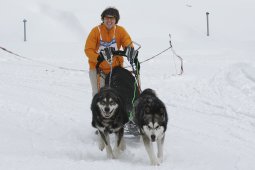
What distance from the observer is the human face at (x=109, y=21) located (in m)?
6.11

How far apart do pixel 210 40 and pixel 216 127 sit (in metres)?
16.6

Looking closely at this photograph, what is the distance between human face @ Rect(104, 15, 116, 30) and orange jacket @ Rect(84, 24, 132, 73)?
0.09m

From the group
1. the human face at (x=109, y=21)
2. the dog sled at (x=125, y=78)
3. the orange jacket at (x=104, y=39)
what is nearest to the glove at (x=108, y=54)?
the dog sled at (x=125, y=78)

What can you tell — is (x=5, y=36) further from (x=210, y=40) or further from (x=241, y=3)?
(x=241, y=3)

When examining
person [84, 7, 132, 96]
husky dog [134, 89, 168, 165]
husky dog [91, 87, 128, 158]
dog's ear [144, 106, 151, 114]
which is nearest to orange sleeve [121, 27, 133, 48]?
person [84, 7, 132, 96]

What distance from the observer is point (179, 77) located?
1184 cm

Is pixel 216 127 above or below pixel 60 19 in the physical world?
below

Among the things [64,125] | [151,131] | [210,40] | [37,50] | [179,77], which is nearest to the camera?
[151,131]

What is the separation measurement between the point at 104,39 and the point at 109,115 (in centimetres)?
138

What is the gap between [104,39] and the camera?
6.29 metres

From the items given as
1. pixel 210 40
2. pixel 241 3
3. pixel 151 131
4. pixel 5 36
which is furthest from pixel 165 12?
pixel 151 131

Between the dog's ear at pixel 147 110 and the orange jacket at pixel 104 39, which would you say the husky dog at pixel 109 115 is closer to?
the dog's ear at pixel 147 110

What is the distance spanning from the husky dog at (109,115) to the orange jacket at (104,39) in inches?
30.9

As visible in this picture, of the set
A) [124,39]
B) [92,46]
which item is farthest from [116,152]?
[124,39]
